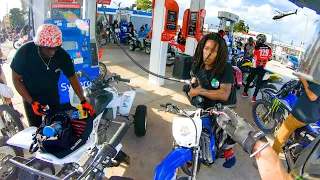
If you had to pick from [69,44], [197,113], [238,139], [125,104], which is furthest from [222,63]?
[69,44]

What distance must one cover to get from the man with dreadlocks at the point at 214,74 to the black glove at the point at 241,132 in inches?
25.4

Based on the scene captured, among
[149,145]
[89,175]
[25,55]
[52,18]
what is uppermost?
[52,18]

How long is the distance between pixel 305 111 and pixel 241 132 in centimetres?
194

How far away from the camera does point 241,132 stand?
1.38 m

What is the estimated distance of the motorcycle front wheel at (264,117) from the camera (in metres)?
4.43

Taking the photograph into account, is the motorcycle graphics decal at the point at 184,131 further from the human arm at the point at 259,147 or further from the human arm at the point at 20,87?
the human arm at the point at 20,87

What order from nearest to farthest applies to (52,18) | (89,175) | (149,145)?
1. (89,175)
2. (149,145)
3. (52,18)

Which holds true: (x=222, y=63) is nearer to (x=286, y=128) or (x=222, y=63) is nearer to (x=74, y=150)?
(x=286, y=128)

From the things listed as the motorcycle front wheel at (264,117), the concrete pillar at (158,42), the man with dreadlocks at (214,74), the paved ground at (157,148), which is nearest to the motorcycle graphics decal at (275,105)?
the motorcycle front wheel at (264,117)

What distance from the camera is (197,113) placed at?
1.94 m

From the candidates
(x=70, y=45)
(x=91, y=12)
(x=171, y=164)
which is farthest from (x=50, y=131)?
(x=91, y=12)

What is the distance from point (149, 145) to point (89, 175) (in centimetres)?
255

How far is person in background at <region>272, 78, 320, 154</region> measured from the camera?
2.73 meters

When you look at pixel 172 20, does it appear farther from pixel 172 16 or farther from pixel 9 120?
pixel 9 120
